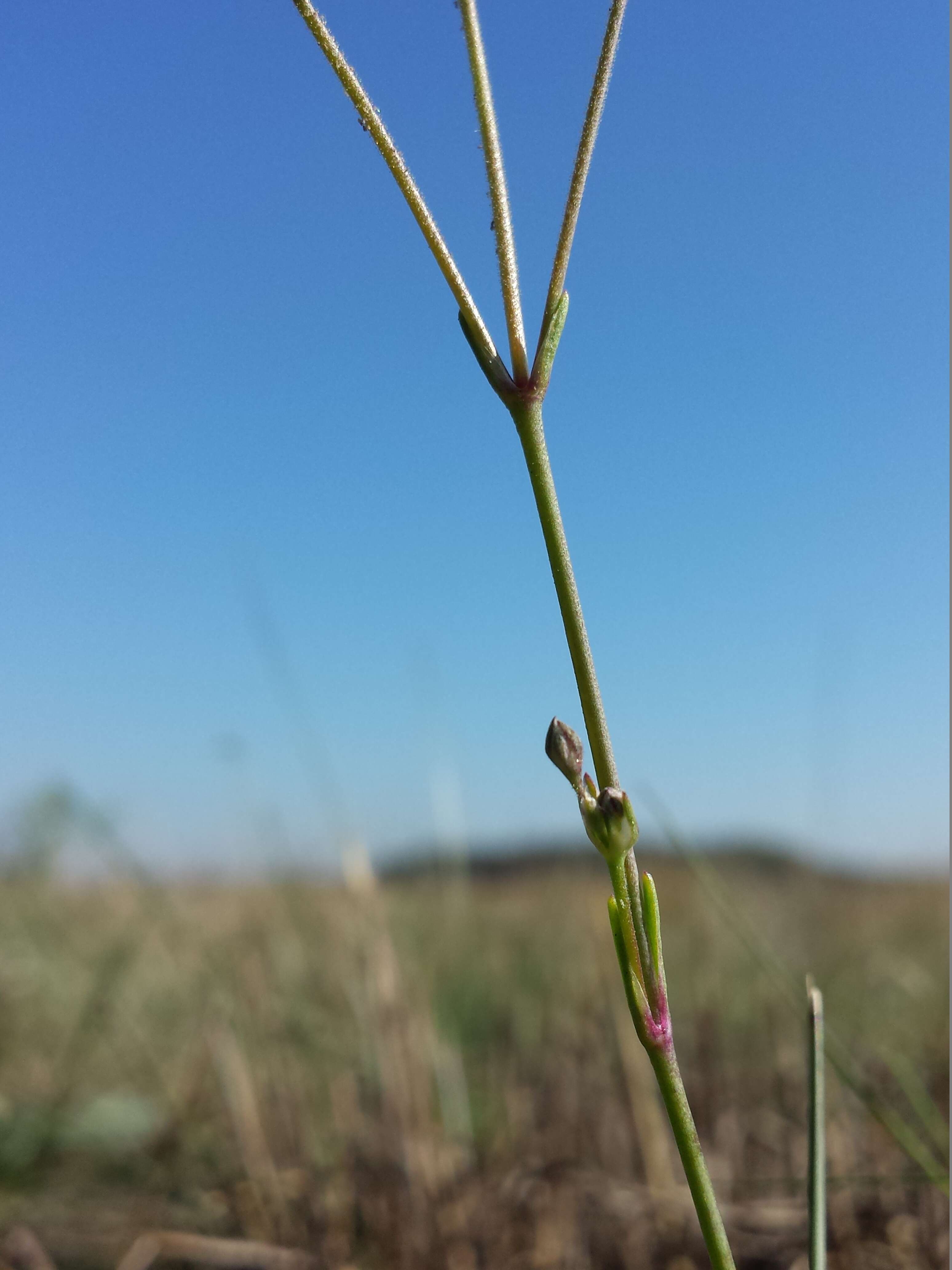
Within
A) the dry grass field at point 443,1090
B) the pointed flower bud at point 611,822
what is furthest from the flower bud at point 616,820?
the dry grass field at point 443,1090

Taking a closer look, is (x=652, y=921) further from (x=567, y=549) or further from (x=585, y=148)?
(x=585, y=148)

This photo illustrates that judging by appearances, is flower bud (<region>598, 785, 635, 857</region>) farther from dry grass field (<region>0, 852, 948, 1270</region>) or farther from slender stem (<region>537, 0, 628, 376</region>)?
dry grass field (<region>0, 852, 948, 1270</region>)

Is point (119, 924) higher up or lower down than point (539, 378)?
lower down

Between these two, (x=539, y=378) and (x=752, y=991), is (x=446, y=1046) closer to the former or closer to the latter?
(x=752, y=991)

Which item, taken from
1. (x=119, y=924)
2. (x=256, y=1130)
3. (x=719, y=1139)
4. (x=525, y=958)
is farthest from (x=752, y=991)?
(x=119, y=924)

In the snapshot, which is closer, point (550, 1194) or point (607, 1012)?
point (550, 1194)

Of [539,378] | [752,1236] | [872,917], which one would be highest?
[539,378]

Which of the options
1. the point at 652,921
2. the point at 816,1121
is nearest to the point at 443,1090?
the point at 816,1121
